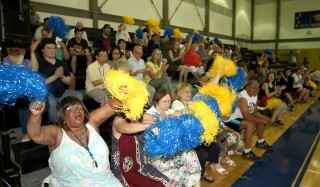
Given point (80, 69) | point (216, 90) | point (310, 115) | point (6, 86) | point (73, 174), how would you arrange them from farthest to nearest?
point (310, 115) < point (80, 69) < point (216, 90) < point (73, 174) < point (6, 86)

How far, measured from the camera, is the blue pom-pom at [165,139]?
1.65m

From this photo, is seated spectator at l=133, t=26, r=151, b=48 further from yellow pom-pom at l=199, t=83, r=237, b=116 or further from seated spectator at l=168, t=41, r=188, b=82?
yellow pom-pom at l=199, t=83, r=237, b=116

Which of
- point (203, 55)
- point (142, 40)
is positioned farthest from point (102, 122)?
point (203, 55)

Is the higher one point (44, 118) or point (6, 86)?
point (6, 86)

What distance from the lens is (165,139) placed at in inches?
64.8

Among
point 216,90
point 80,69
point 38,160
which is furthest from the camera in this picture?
point 80,69

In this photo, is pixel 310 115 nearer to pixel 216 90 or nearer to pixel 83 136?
pixel 216 90

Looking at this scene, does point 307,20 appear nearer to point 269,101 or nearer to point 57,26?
point 269,101

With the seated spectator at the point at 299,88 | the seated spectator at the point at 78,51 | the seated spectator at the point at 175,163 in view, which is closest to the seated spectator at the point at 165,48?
the seated spectator at the point at 78,51

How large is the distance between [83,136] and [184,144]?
0.70 m

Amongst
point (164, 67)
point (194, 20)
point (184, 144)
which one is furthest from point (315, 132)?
point (194, 20)

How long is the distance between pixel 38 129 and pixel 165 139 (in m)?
0.76

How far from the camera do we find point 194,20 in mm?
14523

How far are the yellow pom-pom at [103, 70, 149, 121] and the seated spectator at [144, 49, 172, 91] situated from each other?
278 cm
